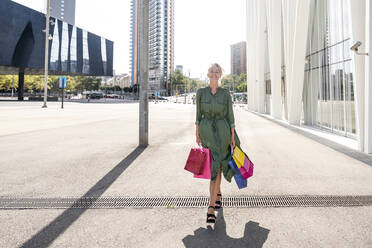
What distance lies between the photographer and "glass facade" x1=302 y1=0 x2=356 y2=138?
10.8m

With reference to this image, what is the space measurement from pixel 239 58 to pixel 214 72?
186 metres

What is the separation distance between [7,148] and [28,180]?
3.70 metres

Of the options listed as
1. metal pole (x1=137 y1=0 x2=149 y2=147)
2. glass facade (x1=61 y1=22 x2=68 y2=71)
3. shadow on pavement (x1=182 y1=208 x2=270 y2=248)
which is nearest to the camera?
shadow on pavement (x1=182 y1=208 x2=270 y2=248)

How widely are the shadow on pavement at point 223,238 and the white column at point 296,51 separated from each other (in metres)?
13.2

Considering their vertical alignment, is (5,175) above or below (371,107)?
below

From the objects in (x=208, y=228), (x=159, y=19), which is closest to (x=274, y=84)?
(x=208, y=228)

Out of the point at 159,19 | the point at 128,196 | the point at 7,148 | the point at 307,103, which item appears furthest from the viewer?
the point at 159,19

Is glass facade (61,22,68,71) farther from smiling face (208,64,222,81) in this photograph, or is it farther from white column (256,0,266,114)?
smiling face (208,64,222,81)

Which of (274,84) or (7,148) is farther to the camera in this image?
(274,84)

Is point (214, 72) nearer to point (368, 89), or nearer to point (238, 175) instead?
point (238, 175)

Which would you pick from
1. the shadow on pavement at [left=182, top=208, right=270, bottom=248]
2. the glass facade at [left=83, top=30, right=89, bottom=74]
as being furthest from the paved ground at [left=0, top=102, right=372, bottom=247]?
the glass facade at [left=83, top=30, right=89, bottom=74]

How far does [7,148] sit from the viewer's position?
734 cm

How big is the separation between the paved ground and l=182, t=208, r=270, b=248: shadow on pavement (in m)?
0.01

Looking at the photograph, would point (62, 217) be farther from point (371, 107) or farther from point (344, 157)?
point (371, 107)
